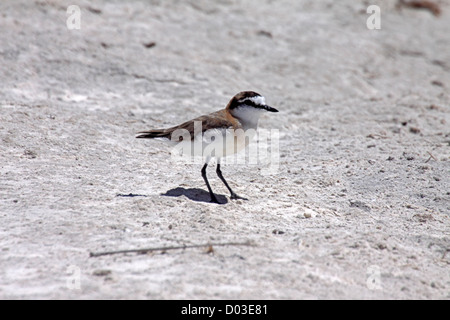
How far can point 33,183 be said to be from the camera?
6.59 meters

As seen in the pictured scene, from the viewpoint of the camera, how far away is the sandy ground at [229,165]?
4945mm

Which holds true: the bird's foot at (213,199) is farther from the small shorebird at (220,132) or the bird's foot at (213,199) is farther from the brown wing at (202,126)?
the brown wing at (202,126)

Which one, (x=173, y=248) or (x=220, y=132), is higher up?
(x=220, y=132)

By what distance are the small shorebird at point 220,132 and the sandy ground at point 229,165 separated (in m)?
0.51

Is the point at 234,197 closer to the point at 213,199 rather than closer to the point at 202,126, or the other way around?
the point at 213,199

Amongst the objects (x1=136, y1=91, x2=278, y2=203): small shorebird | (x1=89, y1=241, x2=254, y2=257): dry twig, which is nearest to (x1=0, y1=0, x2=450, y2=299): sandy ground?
(x1=89, y1=241, x2=254, y2=257): dry twig

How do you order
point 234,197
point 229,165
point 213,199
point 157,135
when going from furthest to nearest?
point 229,165, point 157,135, point 234,197, point 213,199

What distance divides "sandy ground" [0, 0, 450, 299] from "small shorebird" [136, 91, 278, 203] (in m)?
0.51

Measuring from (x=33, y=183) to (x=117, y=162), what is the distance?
126 cm

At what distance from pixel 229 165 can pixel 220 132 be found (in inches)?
61.4

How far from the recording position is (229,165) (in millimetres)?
8086

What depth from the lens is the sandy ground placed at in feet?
16.2

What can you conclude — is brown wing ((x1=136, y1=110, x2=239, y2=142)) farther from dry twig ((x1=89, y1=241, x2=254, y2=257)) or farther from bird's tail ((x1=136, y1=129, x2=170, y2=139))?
dry twig ((x1=89, y1=241, x2=254, y2=257))

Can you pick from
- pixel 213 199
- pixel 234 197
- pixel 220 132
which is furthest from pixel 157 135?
pixel 234 197
